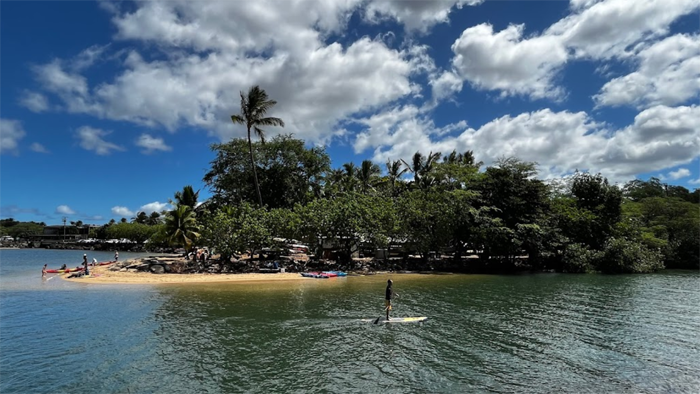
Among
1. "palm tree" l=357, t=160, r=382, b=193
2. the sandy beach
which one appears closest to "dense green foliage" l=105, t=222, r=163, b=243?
"palm tree" l=357, t=160, r=382, b=193

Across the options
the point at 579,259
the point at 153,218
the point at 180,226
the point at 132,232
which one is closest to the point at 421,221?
the point at 579,259

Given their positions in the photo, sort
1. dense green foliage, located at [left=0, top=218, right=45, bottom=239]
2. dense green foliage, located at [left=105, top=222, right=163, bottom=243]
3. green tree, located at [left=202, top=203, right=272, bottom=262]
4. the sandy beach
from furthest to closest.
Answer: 1. dense green foliage, located at [left=0, top=218, right=45, bottom=239]
2. dense green foliage, located at [left=105, top=222, right=163, bottom=243]
3. green tree, located at [left=202, top=203, right=272, bottom=262]
4. the sandy beach

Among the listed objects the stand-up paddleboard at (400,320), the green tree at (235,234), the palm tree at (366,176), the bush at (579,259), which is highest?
the palm tree at (366,176)

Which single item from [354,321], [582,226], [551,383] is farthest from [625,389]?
[582,226]

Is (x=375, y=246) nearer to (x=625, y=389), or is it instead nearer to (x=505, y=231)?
(x=505, y=231)

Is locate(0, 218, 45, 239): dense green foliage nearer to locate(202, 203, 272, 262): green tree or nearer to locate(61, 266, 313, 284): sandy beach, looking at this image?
locate(61, 266, 313, 284): sandy beach

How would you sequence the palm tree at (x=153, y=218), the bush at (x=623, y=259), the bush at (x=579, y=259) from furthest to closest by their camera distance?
1. the palm tree at (x=153, y=218)
2. the bush at (x=579, y=259)
3. the bush at (x=623, y=259)

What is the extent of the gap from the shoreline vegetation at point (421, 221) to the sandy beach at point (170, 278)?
3469 mm

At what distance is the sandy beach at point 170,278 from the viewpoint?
3650cm

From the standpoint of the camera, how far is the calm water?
12578 millimetres

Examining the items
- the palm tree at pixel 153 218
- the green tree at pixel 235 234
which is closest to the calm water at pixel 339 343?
the green tree at pixel 235 234

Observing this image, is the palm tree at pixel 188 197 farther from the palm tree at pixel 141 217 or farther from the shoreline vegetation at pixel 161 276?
the palm tree at pixel 141 217

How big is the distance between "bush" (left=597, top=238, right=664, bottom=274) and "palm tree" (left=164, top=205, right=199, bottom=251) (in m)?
49.6

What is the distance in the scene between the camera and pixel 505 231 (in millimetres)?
48844
